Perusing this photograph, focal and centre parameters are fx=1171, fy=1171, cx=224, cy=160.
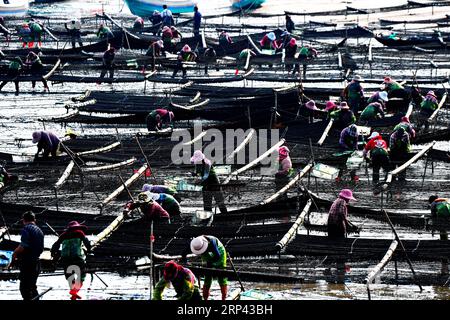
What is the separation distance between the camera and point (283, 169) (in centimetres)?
1948

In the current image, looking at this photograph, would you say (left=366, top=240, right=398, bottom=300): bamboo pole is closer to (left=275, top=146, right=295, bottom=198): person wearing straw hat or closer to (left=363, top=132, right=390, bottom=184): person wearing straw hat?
(left=275, top=146, right=295, bottom=198): person wearing straw hat

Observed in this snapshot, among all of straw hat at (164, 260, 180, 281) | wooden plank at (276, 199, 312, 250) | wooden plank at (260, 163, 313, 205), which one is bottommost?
wooden plank at (260, 163, 313, 205)

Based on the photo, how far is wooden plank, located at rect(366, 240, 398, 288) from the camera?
14175 millimetres

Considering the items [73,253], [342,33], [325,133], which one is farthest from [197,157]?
[342,33]

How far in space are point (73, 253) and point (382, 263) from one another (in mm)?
3882

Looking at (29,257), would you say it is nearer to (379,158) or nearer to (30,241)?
(30,241)

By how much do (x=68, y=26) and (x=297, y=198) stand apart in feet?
76.6

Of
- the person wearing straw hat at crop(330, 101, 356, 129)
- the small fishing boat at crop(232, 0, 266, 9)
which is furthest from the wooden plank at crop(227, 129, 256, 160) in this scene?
the small fishing boat at crop(232, 0, 266, 9)

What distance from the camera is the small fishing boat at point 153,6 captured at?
46375mm

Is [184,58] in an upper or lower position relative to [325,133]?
lower

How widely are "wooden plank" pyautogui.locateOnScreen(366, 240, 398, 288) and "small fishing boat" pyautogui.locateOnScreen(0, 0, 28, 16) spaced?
33.4 metres

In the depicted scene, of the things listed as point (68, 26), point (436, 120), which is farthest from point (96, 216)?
point (68, 26)

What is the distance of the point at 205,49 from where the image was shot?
34.7 m

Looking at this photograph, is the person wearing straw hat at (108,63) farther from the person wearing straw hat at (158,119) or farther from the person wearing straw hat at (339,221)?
the person wearing straw hat at (339,221)
